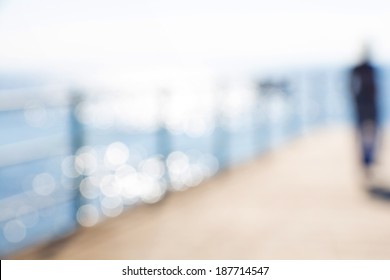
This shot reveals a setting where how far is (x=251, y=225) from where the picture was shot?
3.68 meters

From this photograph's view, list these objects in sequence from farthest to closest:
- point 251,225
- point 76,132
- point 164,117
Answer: point 164,117
point 76,132
point 251,225

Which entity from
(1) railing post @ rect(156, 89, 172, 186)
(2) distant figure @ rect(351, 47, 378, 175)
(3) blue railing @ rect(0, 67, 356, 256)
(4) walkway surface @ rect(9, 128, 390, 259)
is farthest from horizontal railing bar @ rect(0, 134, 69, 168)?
(2) distant figure @ rect(351, 47, 378, 175)

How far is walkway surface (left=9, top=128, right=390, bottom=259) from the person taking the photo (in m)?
3.16

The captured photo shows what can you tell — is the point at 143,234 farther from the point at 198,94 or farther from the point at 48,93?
the point at 198,94

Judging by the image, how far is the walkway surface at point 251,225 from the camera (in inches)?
124

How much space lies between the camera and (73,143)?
3.94m

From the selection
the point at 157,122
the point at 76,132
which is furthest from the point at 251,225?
the point at 157,122

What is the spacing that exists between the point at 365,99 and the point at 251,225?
2678 millimetres

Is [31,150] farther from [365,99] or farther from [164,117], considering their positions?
[365,99]

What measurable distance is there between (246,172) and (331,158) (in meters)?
1.35

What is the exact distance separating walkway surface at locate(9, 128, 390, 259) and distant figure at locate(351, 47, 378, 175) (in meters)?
0.56
